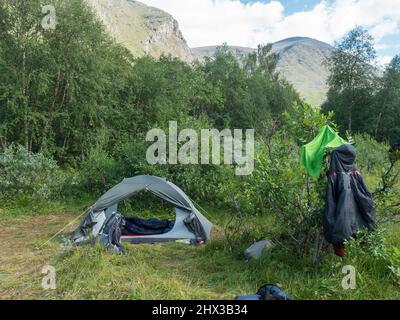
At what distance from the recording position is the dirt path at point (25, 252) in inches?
190

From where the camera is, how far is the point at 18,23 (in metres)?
13.7

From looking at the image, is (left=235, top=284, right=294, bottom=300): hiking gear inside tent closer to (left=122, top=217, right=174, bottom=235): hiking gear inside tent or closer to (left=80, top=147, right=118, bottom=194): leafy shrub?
(left=122, top=217, right=174, bottom=235): hiking gear inside tent

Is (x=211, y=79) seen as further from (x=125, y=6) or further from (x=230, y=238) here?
(x=125, y=6)

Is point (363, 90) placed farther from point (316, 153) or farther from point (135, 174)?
point (316, 153)

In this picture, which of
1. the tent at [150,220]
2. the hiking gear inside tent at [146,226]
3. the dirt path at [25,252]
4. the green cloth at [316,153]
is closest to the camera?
the green cloth at [316,153]

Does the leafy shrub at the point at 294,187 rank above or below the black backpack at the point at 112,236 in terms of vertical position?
above

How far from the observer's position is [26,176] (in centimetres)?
1034

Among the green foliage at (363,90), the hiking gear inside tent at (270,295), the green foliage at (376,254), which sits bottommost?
the hiking gear inside tent at (270,295)

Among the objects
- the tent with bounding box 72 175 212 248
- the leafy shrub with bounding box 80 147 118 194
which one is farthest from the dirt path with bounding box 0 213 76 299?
the leafy shrub with bounding box 80 147 118 194

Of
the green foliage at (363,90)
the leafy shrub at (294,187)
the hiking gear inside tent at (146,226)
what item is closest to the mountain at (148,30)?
the green foliage at (363,90)

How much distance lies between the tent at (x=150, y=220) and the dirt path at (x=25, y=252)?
32.8 inches

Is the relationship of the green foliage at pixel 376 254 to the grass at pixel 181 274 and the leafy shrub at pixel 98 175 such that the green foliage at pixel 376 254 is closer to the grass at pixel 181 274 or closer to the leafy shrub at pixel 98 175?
the grass at pixel 181 274

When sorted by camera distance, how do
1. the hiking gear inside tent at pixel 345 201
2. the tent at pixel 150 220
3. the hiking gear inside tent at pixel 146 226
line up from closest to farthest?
the hiking gear inside tent at pixel 345 201 < the tent at pixel 150 220 < the hiking gear inside tent at pixel 146 226
